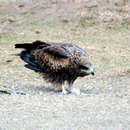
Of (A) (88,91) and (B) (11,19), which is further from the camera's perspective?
(B) (11,19)

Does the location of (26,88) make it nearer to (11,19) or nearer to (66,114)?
(66,114)

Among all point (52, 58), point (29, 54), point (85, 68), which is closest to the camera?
point (85, 68)

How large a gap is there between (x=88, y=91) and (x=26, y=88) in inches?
48.8

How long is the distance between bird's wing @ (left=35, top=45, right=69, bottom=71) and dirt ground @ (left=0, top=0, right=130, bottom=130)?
0.50m

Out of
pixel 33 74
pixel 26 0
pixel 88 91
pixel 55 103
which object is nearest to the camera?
pixel 55 103

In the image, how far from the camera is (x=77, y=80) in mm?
12156

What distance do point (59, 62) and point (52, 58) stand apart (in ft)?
0.73

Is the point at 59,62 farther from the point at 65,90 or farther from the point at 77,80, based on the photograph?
the point at 77,80

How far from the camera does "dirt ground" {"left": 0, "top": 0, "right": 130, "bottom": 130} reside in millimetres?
7715

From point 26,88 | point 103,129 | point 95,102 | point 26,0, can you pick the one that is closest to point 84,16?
point 26,0

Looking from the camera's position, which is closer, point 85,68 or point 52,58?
point 85,68

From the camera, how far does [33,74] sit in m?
12.9

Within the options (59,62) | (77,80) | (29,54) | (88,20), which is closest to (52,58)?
(59,62)

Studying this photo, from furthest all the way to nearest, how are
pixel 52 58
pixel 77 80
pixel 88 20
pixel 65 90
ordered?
pixel 88 20 < pixel 77 80 < pixel 65 90 < pixel 52 58
